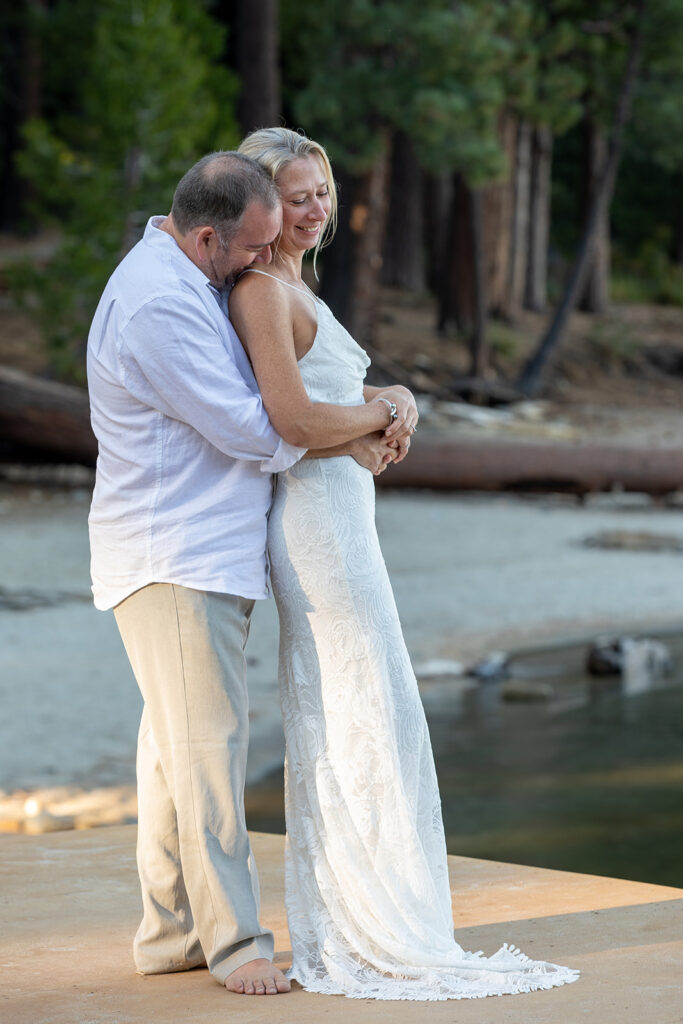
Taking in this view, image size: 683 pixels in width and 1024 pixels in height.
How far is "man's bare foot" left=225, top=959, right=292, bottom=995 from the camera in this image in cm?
282

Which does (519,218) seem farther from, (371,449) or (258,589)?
(258,589)

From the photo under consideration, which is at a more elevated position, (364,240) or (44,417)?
(364,240)

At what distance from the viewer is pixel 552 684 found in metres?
7.54

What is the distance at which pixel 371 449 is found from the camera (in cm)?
299

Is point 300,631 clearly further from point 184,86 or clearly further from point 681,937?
point 184,86

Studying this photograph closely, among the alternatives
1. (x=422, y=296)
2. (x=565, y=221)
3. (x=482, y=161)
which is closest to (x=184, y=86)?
(x=482, y=161)

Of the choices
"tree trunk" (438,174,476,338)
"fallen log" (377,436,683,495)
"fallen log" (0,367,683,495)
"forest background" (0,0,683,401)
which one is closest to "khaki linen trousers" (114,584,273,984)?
"fallen log" (0,367,683,495)

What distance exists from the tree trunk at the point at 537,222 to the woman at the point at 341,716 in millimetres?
21286

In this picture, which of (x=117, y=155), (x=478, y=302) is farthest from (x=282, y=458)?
(x=478, y=302)

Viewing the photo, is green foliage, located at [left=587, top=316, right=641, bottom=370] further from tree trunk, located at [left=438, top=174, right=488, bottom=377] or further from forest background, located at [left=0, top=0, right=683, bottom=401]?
tree trunk, located at [left=438, top=174, right=488, bottom=377]

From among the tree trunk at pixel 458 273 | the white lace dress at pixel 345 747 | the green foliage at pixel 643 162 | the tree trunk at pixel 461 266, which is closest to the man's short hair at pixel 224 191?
the white lace dress at pixel 345 747

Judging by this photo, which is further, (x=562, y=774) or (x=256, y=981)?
(x=562, y=774)

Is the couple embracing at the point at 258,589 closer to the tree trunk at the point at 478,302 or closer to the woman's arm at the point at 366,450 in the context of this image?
the woman's arm at the point at 366,450

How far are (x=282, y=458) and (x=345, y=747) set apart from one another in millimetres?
637
